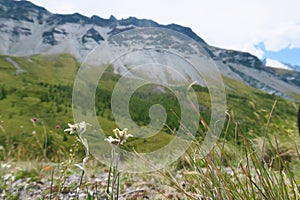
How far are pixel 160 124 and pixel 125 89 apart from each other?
1007 mm

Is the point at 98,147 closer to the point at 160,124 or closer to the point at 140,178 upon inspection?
the point at 160,124

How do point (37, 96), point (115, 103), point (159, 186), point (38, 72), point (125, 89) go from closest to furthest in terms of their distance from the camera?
point (115, 103), point (159, 186), point (125, 89), point (37, 96), point (38, 72)

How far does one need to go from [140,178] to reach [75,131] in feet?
12.3

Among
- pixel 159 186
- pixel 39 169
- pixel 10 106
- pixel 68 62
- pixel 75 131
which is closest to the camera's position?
pixel 75 131

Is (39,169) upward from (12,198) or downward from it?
downward

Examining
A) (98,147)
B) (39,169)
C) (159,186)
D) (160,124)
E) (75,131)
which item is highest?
(75,131)

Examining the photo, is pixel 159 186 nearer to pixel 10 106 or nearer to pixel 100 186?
pixel 100 186

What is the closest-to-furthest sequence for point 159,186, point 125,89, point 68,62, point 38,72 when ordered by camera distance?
point 159,186 < point 125,89 < point 38,72 < point 68,62

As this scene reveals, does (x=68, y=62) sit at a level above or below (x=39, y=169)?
below

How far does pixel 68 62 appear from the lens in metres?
178

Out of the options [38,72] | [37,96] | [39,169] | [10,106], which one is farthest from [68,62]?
[39,169]

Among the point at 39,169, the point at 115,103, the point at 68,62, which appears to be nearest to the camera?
the point at 115,103

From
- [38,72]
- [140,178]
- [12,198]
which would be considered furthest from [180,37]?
[38,72]

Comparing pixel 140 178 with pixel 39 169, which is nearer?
pixel 140 178
